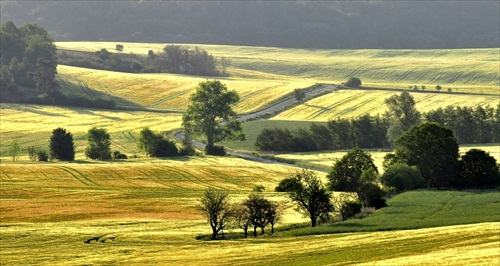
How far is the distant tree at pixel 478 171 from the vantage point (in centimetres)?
10556

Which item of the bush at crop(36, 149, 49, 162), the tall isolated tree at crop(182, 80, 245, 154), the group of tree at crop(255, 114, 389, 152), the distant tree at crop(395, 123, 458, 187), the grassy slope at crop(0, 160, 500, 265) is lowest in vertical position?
the grassy slope at crop(0, 160, 500, 265)

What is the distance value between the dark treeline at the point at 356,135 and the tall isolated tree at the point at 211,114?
6.70m

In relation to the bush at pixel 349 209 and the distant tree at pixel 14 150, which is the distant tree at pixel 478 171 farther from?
the distant tree at pixel 14 150

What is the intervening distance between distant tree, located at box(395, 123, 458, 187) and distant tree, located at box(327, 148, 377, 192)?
648 centimetres

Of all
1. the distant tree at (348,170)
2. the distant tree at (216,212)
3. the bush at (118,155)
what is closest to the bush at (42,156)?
the bush at (118,155)

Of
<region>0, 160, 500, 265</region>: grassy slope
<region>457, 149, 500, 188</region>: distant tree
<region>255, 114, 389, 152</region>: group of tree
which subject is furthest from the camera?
<region>255, 114, 389, 152</region>: group of tree

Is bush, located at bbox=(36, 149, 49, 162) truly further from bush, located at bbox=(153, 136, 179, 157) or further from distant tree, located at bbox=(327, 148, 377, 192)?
distant tree, located at bbox=(327, 148, 377, 192)

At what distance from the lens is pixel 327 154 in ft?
514

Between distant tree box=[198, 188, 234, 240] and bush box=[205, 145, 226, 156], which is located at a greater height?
bush box=[205, 145, 226, 156]

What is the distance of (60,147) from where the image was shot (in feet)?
470

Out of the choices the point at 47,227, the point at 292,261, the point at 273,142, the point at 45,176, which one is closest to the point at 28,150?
the point at 45,176

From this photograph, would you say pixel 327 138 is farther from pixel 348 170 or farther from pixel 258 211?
pixel 258 211

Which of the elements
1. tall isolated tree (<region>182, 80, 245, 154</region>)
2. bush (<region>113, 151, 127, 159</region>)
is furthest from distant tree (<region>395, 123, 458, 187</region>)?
tall isolated tree (<region>182, 80, 245, 154</region>)

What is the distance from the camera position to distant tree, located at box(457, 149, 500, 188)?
106 meters
